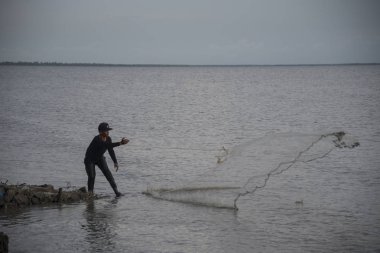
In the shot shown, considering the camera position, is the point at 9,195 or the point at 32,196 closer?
the point at 9,195

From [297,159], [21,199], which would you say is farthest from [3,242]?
[297,159]

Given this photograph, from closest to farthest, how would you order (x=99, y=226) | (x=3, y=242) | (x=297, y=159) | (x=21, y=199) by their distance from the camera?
(x=3, y=242) < (x=99, y=226) < (x=297, y=159) < (x=21, y=199)

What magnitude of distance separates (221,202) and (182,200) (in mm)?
1013

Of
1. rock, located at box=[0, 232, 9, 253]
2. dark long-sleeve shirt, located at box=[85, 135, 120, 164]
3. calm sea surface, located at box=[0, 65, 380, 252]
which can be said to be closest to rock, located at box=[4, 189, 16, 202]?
calm sea surface, located at box=[0, 65, 380, 252]

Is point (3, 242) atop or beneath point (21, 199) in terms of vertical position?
beneath

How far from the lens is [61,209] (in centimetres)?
1127

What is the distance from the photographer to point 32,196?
451 inches

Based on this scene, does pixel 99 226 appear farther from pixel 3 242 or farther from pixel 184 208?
pixel 3 242

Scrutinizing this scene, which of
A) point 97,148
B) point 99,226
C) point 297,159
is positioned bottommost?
point 99,226

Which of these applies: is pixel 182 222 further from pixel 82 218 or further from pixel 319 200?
pixel 319 200

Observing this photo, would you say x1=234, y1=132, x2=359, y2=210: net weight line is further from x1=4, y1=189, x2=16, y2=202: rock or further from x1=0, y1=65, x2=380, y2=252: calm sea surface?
x1=4, y1=189, x2=16, y2=202: rock

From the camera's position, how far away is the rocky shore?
Answer: 11.1 meters

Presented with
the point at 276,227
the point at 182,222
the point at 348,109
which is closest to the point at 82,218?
the point at 182,222

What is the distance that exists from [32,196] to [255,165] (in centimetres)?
460
